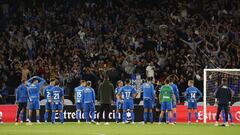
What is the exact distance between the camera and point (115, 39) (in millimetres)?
36719

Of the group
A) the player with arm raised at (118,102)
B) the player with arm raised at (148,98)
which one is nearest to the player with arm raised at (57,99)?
the player with arm raised at (118,102)

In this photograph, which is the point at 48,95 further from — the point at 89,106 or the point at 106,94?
the point at 106,94

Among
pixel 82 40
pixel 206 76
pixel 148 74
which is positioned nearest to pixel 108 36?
pixel 82 40

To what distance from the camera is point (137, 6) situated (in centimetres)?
3959

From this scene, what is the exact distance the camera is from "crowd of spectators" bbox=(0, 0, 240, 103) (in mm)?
33969

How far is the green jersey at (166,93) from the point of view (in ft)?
98.5

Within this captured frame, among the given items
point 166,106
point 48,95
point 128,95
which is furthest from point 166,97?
point 48,95

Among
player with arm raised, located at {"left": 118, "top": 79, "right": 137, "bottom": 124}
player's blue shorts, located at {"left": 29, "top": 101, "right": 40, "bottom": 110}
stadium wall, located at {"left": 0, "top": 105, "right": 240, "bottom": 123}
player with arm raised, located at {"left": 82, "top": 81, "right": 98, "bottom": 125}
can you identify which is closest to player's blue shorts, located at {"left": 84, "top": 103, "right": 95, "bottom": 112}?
player with arm raised, located at {"left": 82, "top": 81, "right": 98, "bottom": 125}

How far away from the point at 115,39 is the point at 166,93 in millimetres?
7515

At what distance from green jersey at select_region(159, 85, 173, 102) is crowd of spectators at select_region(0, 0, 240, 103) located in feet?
9.57

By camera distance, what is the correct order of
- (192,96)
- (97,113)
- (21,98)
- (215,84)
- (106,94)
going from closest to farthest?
(21,98) < (106,94) < (192,96) < (215,84) < (97,113)

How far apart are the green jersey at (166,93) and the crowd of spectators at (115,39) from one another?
9.57 feet

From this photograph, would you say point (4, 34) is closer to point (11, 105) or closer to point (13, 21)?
point (13, 21)

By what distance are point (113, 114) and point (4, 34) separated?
8094 mm
